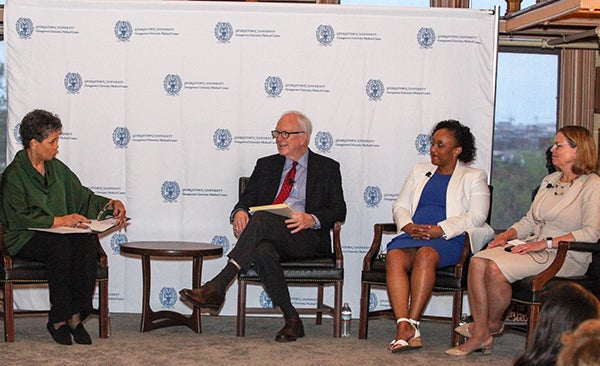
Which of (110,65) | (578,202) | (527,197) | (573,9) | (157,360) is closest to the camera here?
(157,360)

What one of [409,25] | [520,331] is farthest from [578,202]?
[409,25]

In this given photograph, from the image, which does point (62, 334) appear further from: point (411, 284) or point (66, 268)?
point (411, 284)

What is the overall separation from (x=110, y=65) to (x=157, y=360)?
87.3 inches

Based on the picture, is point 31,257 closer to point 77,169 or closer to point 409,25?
point 77,169

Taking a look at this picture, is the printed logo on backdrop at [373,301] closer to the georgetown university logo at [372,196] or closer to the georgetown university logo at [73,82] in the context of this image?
the georgetown university logo at [372,196]

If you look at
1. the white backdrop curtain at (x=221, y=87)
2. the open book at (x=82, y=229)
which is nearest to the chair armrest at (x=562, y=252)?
the white backdrop curtain at (x=221, y=87)

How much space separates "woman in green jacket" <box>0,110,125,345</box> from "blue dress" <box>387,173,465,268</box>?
182 centimetres

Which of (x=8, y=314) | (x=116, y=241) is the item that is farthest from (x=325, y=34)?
(x=8, y=314)

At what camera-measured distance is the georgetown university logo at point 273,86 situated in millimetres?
6223

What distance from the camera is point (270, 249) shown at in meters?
5.52

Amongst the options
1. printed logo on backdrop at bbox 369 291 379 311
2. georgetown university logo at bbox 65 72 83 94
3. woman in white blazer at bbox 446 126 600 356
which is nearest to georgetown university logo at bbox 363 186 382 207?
printed logo on backdrop at bbox 369 291 379 311

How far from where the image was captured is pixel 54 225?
527 centimetres

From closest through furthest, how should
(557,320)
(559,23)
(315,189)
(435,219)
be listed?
(557,320), (435,219), (315,189), (559,23)

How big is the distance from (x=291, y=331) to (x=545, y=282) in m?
1.49
